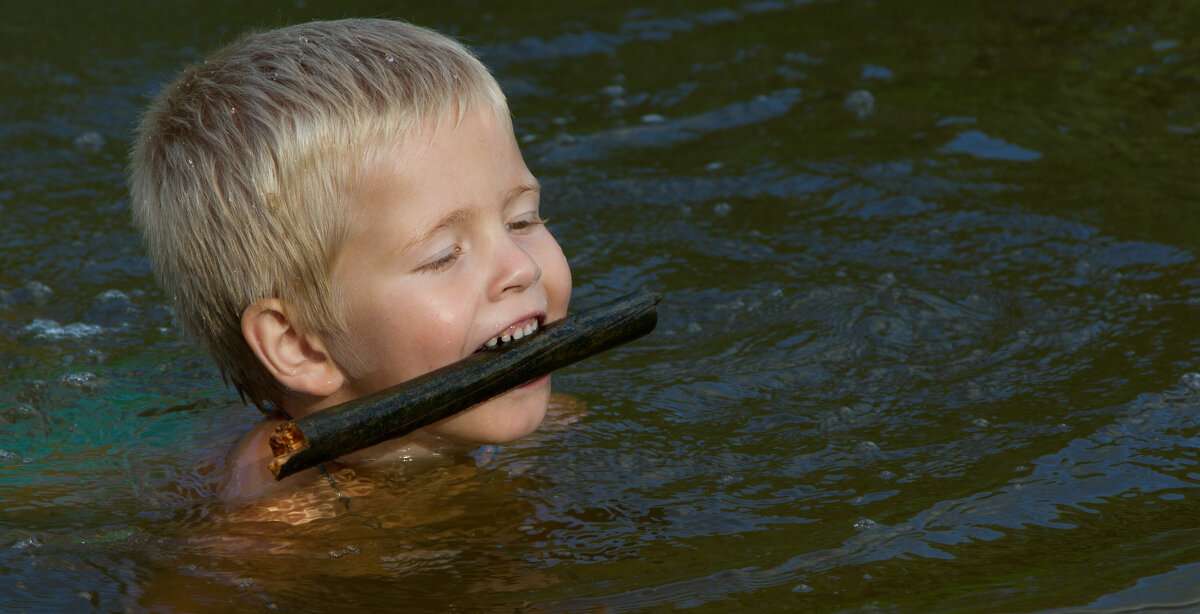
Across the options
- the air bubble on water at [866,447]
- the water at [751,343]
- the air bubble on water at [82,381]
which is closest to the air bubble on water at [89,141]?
the water at [751,343]

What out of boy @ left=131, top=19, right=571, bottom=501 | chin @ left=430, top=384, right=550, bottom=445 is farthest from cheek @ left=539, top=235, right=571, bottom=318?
chin @ left=430, top=384, right=550, bottom=445

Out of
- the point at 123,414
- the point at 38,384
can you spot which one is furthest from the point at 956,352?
the point at 38,384

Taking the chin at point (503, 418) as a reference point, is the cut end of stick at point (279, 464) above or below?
above

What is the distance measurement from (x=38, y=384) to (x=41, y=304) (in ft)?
2.24

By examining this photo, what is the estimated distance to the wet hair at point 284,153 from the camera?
3123 mm

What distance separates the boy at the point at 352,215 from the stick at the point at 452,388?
107mm

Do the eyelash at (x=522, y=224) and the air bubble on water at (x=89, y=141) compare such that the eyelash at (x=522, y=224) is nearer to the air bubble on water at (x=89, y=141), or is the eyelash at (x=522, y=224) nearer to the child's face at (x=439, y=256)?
the child's face at (x=439, y=256)

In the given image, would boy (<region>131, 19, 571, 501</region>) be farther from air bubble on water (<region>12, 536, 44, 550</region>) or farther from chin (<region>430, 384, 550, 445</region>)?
air bubble on water (<region>12, 536, 44, 550</region>)

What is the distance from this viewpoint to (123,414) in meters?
4.09

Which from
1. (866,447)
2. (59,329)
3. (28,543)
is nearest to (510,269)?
(866,447)

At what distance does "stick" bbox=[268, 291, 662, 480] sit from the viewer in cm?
287

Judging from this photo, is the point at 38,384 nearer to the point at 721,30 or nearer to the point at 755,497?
the point at 755,497

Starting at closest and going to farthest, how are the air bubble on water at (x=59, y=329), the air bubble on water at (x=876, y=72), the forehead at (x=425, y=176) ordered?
the forehead at (x=425, y=176) < the air bubble on water at (x=59, y=329) < the air bubble on water at (x=876, y=72)

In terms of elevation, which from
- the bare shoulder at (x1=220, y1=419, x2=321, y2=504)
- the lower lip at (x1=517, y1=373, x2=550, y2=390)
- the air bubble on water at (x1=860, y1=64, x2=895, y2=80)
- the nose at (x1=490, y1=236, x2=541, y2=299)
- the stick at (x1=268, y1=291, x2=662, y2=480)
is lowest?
the bare shoulder at (x1=220, y1=419, x2=321, y2=504)
